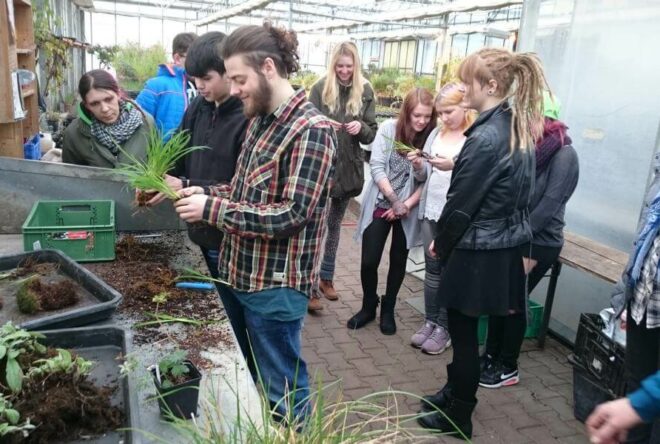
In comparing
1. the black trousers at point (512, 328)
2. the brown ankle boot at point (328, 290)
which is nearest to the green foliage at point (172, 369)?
the black trousers at point (512, 328)

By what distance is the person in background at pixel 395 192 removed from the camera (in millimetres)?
3770

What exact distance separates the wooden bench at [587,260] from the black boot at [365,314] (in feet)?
4.04

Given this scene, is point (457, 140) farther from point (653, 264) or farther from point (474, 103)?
point (653, 264)

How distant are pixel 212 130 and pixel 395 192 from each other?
173cm

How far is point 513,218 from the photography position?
264cm

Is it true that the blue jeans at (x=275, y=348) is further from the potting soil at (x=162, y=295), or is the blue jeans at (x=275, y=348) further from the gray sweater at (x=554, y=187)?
the gray sweater at (x=554, y=187)

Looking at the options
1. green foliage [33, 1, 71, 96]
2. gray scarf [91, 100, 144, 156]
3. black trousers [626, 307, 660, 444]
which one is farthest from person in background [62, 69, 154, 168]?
green foliage [33, 1, 71, 96]

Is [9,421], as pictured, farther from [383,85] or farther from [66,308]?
[383,85]

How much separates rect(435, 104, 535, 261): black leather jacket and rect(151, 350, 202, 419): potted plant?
5.06 ft

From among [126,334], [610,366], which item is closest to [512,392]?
[610,366]

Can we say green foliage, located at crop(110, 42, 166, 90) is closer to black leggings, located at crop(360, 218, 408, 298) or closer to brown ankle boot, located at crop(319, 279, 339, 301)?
brown ankle boot, located at crop(319, 279, 339, 301)

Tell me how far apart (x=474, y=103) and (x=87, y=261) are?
1930 mm

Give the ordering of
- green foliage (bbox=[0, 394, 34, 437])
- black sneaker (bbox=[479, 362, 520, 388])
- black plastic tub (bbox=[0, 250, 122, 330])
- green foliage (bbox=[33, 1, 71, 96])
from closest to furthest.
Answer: green foliage (bbox=[0, 394, 34, 437]), black plastic tub (bbox=[0, 250, 122, 330]), black sneaker (bbox=[479, 362, 520, 388]), green foliage (bbox=[33, 1, 71, 96])

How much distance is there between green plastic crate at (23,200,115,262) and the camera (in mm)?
2277
